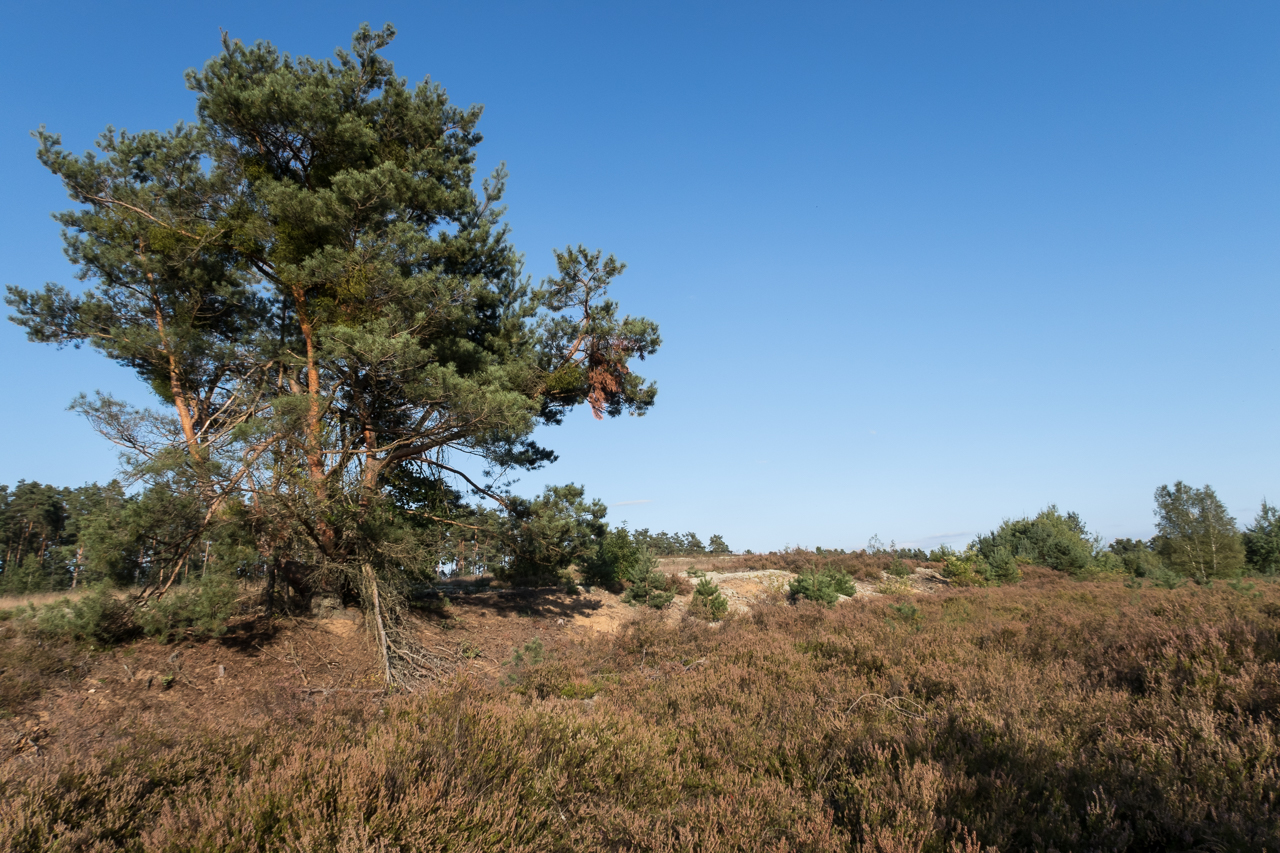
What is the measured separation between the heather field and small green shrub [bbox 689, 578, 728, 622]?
21.4 feet

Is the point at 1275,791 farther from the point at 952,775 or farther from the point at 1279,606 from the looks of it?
the point at 1279,606

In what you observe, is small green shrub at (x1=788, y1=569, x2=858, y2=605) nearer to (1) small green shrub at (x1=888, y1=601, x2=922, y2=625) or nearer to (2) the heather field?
(1) small green shrub at (x1=888, y1=601, x2=922, y2=625)

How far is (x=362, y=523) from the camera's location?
9.99 metres

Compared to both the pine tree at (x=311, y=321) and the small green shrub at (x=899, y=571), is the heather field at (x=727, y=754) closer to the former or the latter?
the pine tree at (x=311, y=321)

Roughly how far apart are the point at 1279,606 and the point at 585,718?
815cm

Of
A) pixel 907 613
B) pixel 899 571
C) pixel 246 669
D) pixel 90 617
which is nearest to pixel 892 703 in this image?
pixel 907 613

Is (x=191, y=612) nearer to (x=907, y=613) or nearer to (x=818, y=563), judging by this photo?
(x=907, y=613)

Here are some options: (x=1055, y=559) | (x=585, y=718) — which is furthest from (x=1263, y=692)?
(x=1055, y=559)

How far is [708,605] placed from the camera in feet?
49.1

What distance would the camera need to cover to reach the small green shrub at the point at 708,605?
14.4 metres

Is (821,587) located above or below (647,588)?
above

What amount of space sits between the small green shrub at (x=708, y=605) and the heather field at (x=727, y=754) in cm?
653

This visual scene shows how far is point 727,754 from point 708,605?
10.5 meters

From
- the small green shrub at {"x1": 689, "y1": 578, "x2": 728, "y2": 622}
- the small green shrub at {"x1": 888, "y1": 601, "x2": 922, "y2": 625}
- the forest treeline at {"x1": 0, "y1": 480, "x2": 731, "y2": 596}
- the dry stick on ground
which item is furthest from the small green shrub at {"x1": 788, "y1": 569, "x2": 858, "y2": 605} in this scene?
the dry stick on ground
